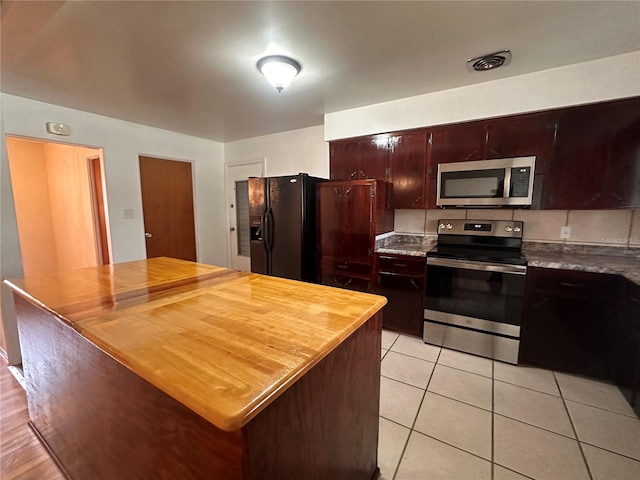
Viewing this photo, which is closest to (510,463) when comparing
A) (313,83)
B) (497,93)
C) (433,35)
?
(433,35)

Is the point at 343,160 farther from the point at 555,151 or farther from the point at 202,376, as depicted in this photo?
the point at 202,376

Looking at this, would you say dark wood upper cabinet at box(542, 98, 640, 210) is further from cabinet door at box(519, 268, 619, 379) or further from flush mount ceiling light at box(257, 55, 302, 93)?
flush mount ceiling light at box(257, 55, 302, 93)

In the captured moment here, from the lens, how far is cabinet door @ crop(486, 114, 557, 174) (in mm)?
2279

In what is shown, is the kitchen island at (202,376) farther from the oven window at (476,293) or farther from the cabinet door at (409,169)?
the cabinet door at (409,169)

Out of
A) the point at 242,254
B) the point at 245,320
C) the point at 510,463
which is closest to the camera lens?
the point at 245,320

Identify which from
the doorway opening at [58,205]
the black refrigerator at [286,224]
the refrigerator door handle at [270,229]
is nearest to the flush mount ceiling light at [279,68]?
the black refrigerator at [286,224]

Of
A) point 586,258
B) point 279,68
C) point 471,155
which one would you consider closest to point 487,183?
point 471,155

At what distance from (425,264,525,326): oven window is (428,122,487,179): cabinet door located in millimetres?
1000

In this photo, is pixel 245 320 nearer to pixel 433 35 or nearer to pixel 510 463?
pixel 510 463

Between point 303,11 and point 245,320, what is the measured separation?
166cm

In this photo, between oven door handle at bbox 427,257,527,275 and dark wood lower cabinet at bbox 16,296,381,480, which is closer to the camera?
dark wood lower cabinet at bbox 16,296,381,480

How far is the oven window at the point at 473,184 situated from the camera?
2412 mm

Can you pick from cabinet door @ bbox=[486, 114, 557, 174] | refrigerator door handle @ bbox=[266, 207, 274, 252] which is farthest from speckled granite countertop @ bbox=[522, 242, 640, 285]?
refrigerator door handle @ bbox=[266, 207, 274, 252]

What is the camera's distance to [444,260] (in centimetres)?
245
